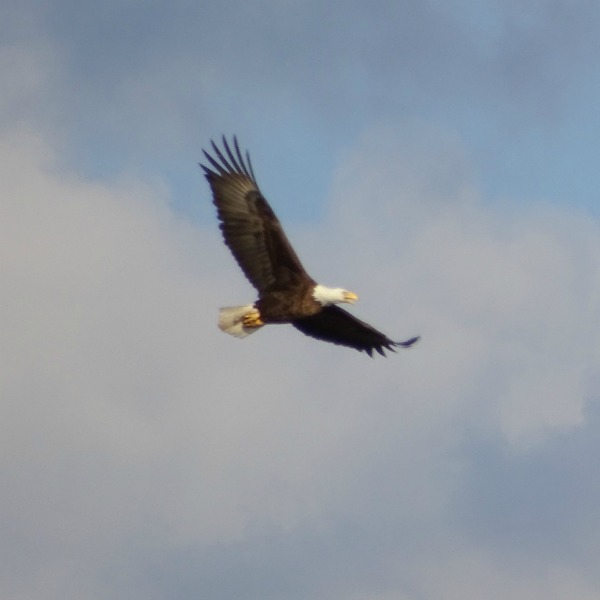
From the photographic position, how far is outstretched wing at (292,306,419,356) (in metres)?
20.1

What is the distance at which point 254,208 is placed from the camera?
19578mm

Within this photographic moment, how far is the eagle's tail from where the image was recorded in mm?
19734

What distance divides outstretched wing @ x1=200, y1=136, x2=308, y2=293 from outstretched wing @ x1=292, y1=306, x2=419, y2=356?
0.76 meters

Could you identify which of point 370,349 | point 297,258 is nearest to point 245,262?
point 297,258

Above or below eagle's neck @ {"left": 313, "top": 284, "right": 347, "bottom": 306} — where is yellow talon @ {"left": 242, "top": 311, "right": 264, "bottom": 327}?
below

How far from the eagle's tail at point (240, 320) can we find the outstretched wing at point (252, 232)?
0.26 metres

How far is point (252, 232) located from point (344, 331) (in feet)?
5.36

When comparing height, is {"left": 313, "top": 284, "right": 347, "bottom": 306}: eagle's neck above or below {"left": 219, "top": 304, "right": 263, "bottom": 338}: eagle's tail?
above

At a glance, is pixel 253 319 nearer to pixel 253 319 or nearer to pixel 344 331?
pixel 253 319

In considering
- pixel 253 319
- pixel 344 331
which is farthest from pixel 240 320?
pixel 344 331

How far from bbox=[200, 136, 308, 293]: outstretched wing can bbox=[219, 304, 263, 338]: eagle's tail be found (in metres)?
0.26

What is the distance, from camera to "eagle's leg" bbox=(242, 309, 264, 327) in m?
19.7

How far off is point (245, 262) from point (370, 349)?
1.87 metres

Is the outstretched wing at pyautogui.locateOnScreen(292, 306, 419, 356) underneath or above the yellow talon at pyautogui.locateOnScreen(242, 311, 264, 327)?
above
